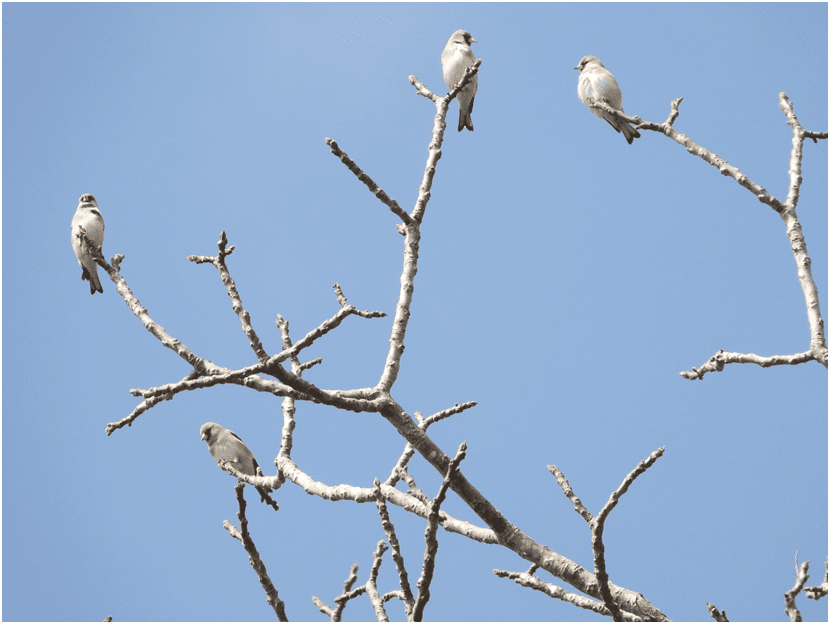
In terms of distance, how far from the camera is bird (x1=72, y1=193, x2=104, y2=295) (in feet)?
26.8

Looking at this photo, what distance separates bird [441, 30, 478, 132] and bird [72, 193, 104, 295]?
4.98 metres

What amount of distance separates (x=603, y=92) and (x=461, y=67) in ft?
6.42

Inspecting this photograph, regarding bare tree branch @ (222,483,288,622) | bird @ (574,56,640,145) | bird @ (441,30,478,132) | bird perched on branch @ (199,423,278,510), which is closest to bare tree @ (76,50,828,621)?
bare tree branch @ (222,483,288,622)

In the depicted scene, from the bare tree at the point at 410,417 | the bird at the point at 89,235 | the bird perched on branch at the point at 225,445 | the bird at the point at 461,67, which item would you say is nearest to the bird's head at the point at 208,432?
the bird perched on branch at the point at 225,445

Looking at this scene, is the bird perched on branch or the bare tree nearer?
the bare tree

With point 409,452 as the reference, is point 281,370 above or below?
below

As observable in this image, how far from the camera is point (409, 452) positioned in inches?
161

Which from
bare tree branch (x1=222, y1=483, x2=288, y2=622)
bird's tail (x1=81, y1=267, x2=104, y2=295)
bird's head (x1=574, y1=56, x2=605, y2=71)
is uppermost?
bird's head (x1=574, y1=56, x2=605, y2=71)

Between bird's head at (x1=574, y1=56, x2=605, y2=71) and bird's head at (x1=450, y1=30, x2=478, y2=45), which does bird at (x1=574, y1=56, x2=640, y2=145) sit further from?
bird's head at (x1=450, y1=30, x2=478, y2=45)

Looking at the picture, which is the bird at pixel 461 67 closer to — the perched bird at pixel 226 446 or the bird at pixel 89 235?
the bird at pixel 89 235

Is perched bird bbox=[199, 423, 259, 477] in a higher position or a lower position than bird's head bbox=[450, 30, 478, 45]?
lower

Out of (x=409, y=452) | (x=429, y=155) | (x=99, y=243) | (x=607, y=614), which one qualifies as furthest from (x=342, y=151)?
(x=99, y=243)

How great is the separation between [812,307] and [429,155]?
85.6 inches

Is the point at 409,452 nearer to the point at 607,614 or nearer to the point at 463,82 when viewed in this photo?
the point at 607,614
